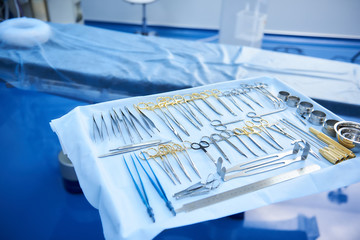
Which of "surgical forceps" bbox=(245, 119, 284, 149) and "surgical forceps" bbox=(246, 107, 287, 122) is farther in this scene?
"surgical forceps" bbox=(246, 107, 287, 122)

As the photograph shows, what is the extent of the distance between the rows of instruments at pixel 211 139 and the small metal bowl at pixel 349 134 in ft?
0.09

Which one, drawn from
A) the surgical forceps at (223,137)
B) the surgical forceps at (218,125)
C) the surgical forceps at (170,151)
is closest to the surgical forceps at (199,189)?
the surgical forceps at (170,151)

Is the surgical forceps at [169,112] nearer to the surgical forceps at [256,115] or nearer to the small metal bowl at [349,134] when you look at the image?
the surgical forceps at [256,115]

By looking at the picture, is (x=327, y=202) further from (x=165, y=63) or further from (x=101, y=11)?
(x=101, y=11)

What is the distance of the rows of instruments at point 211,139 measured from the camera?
0.92 m

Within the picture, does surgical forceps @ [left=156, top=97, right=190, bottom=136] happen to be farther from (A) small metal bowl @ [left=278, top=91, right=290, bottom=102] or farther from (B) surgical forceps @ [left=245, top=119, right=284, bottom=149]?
(A) small metal bowl @ [left=278, top=91, right=290, bottom=102]

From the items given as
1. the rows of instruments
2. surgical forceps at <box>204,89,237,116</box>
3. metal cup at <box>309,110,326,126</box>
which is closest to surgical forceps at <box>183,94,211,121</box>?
the rows of instruments

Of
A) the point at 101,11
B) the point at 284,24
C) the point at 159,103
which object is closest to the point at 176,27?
the point at 101,11

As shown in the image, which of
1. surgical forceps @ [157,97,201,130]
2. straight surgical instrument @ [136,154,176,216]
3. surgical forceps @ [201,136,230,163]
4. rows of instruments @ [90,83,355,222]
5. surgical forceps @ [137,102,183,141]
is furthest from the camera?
surgical forceps @ [157,97,201,130]

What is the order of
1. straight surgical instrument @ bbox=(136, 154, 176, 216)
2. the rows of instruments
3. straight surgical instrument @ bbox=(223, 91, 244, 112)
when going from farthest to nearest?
1. straight surgical instrument @ bbox=(223, 91, 244, 112)
2. the rows of instruments
3. straight surgical instrument @ bbox=(136, 154, 176, 216)

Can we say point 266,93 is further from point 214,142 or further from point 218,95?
point 214,142

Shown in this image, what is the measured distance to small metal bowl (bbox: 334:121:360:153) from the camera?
3.40 ft

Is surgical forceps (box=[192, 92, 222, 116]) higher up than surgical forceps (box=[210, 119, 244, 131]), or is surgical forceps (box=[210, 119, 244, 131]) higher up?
surgical forceps (box=[192, 92, 222, 116])

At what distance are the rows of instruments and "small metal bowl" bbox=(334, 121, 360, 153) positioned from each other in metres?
0.03
